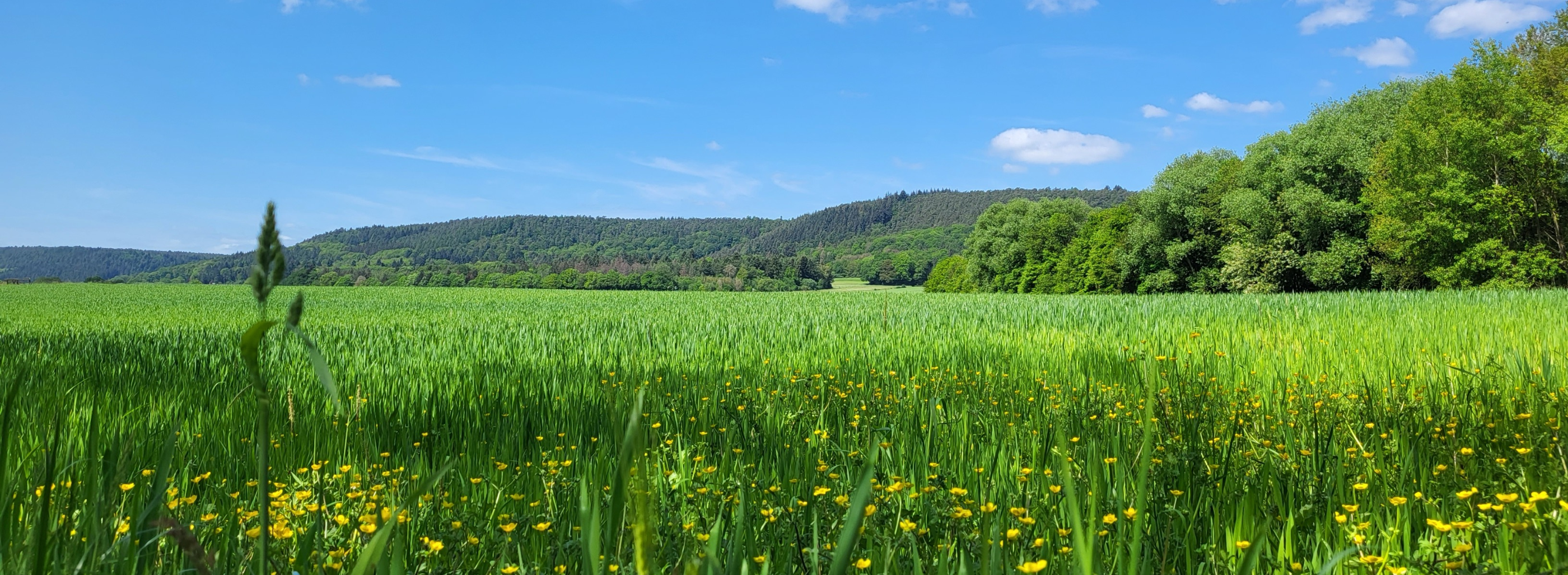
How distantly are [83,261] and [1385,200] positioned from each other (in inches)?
8048

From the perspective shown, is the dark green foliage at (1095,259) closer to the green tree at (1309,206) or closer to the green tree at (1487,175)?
the green tree at (1309,206)

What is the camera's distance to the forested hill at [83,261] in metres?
142

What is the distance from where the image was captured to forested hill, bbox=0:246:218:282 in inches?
5610

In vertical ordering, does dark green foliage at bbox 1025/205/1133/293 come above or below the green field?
above

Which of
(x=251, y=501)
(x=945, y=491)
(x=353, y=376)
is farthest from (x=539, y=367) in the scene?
(x=945, y=491)

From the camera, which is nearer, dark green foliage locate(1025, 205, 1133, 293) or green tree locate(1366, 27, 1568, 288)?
green tree locate(1366, 27, 1568, 288)

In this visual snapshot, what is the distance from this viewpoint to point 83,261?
148 m

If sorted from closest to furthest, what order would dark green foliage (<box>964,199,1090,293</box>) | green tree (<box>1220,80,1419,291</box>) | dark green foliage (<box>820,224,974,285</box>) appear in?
green tree (<box>1220,80,1419,291</box>) → dark green foliage (<box>964,199,1090,293</box>) → dark green foliage (<box>820,224,974,285</box>)

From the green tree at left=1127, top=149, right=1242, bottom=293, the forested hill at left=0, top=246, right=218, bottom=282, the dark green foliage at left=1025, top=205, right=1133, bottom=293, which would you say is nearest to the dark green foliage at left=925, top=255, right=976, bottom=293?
the dark green foliage at left=1025, top=205, right=1133, bottom=293

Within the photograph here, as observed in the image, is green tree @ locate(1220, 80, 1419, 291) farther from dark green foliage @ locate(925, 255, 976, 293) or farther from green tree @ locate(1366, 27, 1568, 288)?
dark green foliage @ locate(925, 255, 976, 293)

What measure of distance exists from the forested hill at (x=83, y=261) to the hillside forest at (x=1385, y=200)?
154695mm

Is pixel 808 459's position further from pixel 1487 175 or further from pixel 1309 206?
pixel 1309 206

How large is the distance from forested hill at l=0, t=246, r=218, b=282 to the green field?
535 ft

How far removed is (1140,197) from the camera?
51125mm
